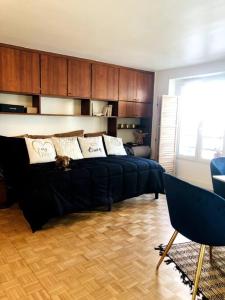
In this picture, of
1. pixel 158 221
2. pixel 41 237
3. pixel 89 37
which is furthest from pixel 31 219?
pixel 89 37

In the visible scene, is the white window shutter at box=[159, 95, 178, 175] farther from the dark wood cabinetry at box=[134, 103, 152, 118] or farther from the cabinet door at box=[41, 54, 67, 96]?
the cabinet door at box=[41, 54, 67, 96]

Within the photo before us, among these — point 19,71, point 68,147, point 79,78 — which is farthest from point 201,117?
point 19,71

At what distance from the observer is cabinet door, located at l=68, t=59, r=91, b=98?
4.10 m

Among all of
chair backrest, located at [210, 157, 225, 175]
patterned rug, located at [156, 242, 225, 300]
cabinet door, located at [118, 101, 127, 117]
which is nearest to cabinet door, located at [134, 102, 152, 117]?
cabinet door, located at [118, 101, 127, 117]

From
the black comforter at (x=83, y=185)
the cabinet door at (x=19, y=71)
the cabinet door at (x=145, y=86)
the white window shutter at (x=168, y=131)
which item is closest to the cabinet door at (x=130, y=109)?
the cabinet door at (x=145, y=86)

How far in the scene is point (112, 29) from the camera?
2.77m

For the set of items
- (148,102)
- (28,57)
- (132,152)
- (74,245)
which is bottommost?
(74,245)

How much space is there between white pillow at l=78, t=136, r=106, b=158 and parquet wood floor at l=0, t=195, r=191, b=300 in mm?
970

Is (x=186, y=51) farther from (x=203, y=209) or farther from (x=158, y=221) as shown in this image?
(x=203, y=209)

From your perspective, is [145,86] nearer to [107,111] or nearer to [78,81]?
[107,111]

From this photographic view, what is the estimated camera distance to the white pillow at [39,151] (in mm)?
3244

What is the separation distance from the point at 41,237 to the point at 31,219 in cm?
24

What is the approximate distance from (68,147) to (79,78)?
1.30 m

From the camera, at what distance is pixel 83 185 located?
3045 mm
